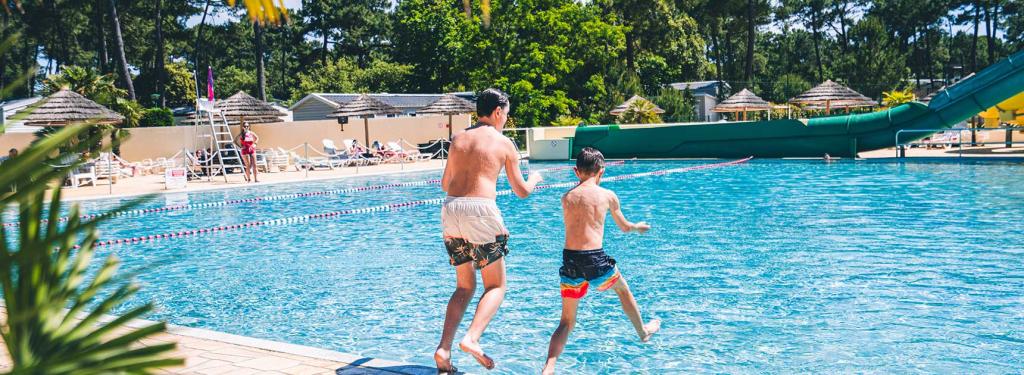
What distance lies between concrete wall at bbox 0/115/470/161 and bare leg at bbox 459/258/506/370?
21.6m

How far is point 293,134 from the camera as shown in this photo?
106 ft

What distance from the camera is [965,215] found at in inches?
497

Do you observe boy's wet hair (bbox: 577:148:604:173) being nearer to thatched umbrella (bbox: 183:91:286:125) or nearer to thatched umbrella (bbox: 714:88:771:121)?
thatched umbrella (bbox: 183:91:286:125)

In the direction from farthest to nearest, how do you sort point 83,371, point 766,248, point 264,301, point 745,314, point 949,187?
point 949,187 → point 766,248 → point 264,301 → point 745,314 → point 83,371

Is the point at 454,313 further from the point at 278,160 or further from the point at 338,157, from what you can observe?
the point at 338,157

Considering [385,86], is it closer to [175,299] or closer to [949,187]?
[949,187]

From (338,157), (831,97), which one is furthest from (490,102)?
(831,97)

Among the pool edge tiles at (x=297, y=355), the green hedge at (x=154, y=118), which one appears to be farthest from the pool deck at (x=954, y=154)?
the green hedge at (x=154, y=118)

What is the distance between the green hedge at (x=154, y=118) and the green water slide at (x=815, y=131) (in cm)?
1645

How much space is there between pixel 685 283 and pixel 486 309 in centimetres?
404

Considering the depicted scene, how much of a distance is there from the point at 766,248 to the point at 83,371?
9.51 meters

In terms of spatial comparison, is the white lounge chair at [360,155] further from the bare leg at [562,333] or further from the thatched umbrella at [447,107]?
the bare leg at [562,333]

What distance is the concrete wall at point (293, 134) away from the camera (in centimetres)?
2819

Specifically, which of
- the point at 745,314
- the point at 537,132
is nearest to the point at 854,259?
the point at 745,314
